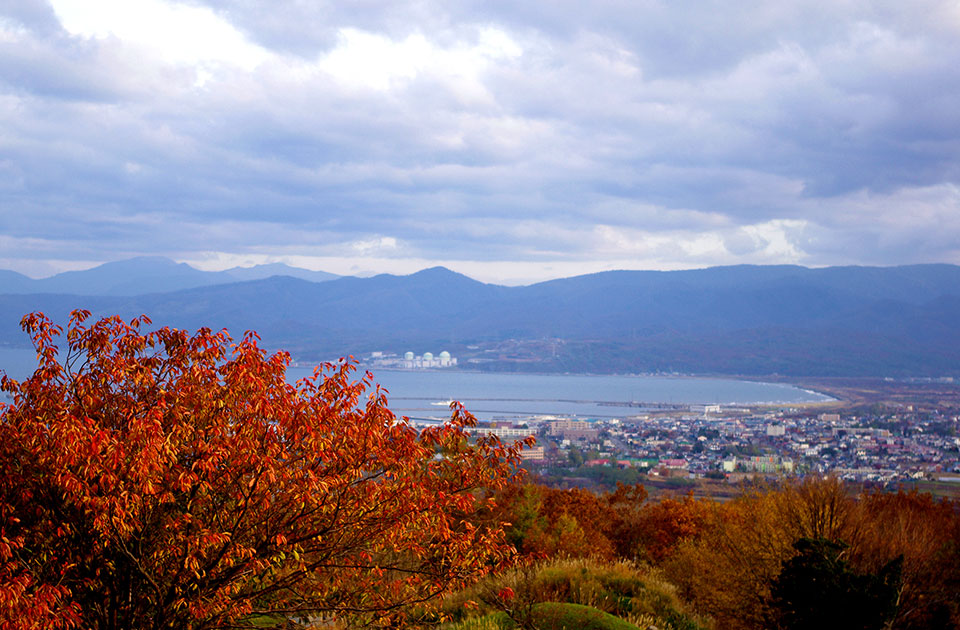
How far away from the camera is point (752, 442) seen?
8369 cm

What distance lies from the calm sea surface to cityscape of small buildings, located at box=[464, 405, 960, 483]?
1230 centimetres

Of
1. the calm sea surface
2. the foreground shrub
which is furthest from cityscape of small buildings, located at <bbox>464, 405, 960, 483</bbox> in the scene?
the foreground shrub

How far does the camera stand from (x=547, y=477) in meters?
52.9

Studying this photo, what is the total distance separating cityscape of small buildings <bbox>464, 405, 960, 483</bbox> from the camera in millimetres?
60438

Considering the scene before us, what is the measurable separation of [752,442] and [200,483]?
8481cm

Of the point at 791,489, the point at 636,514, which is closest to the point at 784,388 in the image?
the point at 636,514

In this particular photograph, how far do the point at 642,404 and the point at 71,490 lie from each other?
130476 millimetres

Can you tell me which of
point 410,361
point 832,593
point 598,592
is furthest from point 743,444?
point 410,361

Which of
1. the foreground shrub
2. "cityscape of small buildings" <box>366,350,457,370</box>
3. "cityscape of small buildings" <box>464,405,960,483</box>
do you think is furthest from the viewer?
"cityscape of small buildings" <box>366,350,457,370</box>

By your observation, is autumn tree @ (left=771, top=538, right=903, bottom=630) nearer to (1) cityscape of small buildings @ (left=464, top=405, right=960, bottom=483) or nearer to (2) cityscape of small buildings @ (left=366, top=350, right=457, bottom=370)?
(1) cityscape of small buildings @ (left=464, top=405, right=960, bottom=483)

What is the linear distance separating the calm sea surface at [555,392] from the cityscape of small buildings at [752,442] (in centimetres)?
1230

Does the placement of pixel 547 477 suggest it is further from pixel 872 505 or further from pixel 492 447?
pixel 492 447

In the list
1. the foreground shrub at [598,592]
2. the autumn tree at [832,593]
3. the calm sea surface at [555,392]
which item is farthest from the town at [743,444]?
the autumn tree at [832,593]

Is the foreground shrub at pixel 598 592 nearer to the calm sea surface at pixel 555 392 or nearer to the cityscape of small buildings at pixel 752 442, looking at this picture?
the cityscape of small buildings at pixel 752 442
